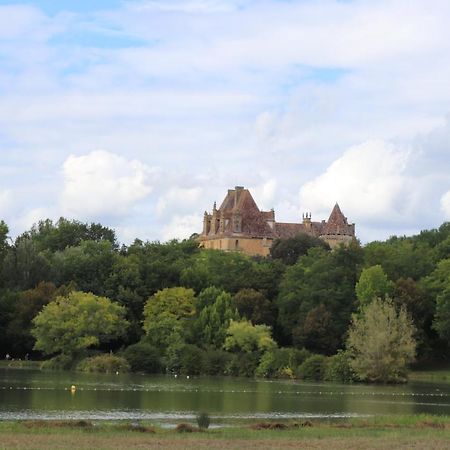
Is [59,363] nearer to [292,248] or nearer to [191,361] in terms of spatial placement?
[191,361]

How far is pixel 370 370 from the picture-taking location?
7206 cm

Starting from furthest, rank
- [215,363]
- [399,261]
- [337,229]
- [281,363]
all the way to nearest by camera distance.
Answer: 1. [337,229]
2. [399,261]
3. [215,363]
4. [281,363]

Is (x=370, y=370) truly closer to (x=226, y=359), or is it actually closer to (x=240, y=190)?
(x=226, y=359)

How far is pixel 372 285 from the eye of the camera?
276 ft

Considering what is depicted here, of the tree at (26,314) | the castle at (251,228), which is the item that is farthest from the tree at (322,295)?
the castle at (251,228)

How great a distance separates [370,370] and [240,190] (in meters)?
112

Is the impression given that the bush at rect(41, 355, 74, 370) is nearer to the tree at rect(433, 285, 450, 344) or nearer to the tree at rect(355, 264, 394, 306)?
the tree at rect(355, 264, 394, 306)

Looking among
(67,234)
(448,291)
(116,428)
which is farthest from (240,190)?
(116,428)

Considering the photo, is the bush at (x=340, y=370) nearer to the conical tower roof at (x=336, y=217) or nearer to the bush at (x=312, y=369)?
the bush at (x=312, y=369)

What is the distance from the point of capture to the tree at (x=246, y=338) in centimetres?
8212

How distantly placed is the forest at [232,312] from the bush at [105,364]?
0.09m

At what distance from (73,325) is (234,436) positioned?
53.3 metres

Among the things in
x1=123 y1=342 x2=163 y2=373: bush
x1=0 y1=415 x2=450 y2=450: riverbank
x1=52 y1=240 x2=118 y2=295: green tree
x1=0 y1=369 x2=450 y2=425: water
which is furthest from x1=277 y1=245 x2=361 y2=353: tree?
x1=0 y1=415 x2=450 y2=450: riverbank

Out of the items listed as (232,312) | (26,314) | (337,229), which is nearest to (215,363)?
(232,312)
